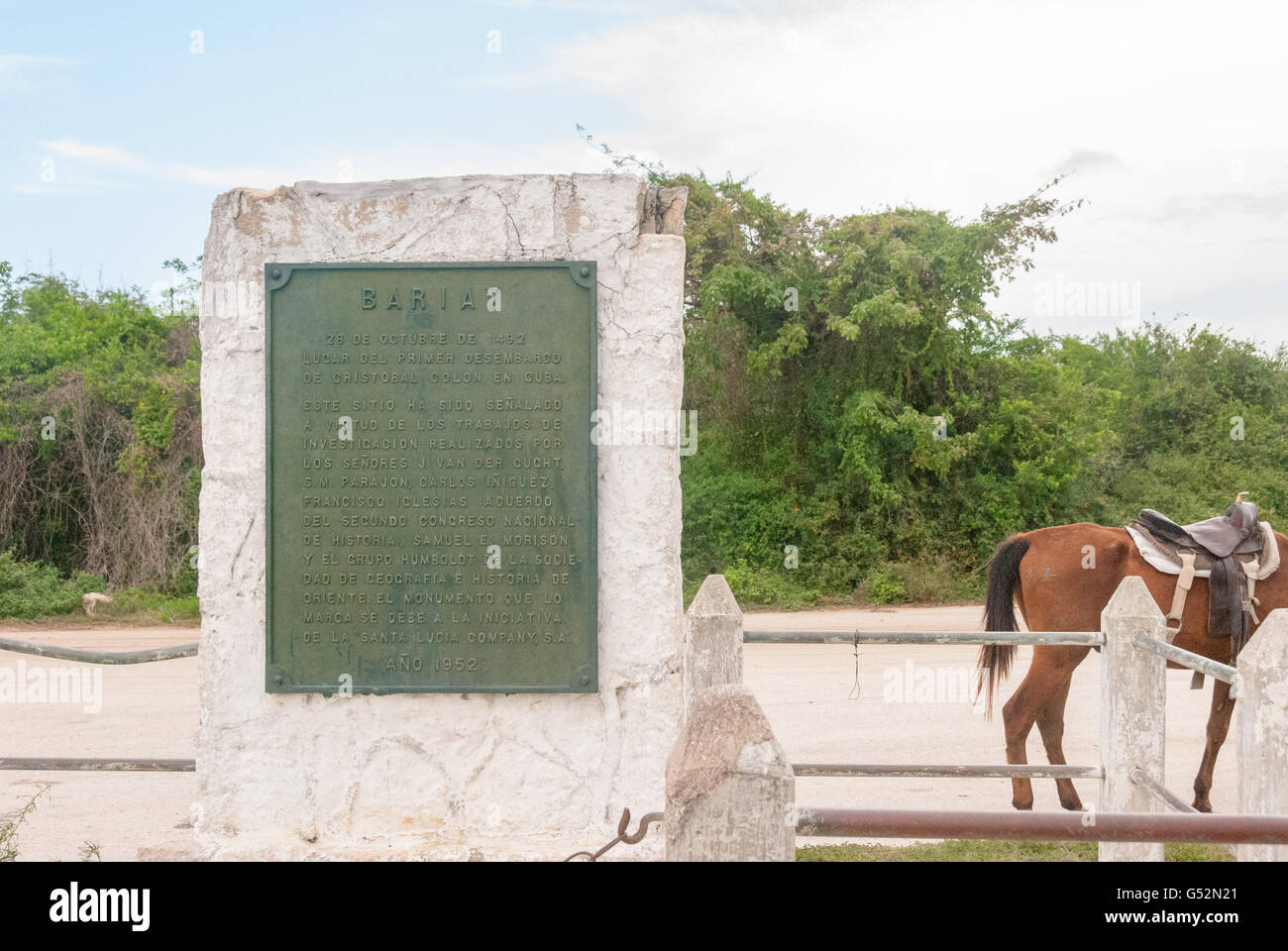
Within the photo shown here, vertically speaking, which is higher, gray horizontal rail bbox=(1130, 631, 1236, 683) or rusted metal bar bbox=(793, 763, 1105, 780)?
gray horizontal rail bbox=(1130, 631, 1236, 683)

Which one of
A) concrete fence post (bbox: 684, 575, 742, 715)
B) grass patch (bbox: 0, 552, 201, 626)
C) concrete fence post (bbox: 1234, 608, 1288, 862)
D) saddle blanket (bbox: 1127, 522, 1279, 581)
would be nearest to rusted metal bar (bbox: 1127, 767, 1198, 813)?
concrete fence post (bbox: 1234, 608, 1288, 862)

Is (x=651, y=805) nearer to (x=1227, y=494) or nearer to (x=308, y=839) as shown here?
(x=308, y=839)

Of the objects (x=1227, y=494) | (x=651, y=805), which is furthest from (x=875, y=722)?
(x=1227, y=494)

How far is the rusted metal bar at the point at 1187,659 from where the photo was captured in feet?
11.2

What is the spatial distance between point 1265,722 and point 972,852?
2.63m

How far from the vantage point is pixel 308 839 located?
390 cm

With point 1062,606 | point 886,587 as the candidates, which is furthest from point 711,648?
point 886,587

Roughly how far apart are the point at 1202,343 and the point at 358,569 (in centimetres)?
2041

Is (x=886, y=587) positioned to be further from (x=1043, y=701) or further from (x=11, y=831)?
(x=11, y=831)

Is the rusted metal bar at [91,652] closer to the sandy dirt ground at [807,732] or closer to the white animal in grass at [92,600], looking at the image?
the sandy dirt ground at [807,732]

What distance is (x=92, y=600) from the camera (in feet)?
45.6

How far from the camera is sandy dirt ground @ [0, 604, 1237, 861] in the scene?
255 inches

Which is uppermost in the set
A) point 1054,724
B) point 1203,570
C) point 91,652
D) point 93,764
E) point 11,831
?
point 1203,570

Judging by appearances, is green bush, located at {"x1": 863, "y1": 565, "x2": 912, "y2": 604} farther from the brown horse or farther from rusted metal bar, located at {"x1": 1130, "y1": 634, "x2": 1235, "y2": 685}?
rusted metal bar, located at {"x1": 1130, "y1": 634, "x2": 1235, "y2": 685}
